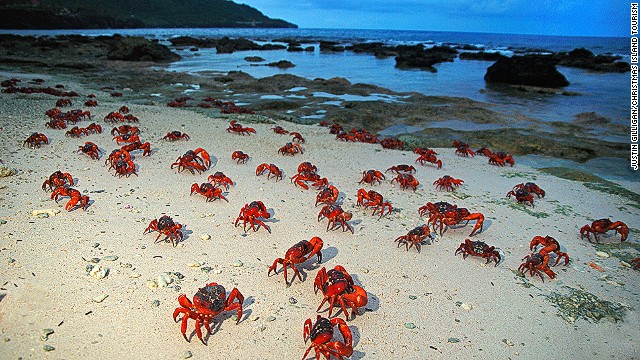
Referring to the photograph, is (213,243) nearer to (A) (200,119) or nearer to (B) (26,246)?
(B) (26,246)

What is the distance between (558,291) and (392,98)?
1853 cm

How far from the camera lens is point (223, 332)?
413cm

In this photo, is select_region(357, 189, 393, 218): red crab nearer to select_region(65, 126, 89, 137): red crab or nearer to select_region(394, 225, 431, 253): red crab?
select_region(394, 225, 431, 253): red crab

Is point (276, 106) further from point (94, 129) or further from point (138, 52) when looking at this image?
point (138, 52)

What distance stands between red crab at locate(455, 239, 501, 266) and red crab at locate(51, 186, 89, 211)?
6277 mm

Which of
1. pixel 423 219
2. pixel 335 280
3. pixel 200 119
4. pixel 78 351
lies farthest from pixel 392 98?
pixel 78 351

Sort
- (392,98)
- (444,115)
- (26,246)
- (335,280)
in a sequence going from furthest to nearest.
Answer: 1. (392,98)
2. (444,115)
3. (26,246)
4. (335,280)

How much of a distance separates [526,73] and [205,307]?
112 ft

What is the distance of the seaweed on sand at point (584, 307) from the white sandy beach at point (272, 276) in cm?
9

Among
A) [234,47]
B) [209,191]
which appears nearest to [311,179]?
[209,191]

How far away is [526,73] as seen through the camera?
31.1m

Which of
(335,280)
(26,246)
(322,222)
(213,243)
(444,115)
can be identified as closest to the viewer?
(335,280)

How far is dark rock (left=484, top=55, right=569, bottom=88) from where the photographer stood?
30.0 m

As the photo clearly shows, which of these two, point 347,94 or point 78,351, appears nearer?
point 78,351
